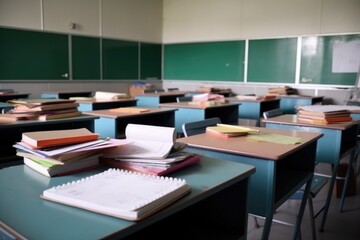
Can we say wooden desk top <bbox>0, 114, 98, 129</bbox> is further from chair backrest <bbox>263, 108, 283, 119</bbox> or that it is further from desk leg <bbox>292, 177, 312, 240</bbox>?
desk leg <bbox>292, 177, 312, 240</bbox>

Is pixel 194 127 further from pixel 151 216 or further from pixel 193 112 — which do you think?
pixel 193 112

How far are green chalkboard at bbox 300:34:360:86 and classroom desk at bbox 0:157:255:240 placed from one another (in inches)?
209

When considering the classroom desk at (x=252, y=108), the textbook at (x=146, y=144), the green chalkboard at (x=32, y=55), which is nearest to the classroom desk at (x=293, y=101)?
the classroom desk at (x=252, y=108)

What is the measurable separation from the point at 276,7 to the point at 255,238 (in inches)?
204

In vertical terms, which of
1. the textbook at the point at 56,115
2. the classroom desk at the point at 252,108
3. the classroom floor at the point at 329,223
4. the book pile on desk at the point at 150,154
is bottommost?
the classroom floor at the point at 329,223

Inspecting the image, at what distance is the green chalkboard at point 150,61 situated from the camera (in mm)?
7797

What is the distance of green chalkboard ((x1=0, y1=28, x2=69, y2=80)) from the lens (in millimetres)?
5555

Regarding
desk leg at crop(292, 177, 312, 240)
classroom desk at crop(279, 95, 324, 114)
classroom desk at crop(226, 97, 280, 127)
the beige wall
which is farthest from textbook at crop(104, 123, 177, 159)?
the beige wall

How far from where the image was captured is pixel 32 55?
19.3 feet

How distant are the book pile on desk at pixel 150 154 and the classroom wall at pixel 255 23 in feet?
17.7

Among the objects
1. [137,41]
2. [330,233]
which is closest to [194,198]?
[330,233]

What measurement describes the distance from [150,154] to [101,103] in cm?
306

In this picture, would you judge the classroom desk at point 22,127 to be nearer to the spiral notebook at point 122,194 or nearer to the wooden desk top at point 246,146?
the wooden desk top at point 246,146

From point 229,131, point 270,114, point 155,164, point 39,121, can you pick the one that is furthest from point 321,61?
point 155,164
